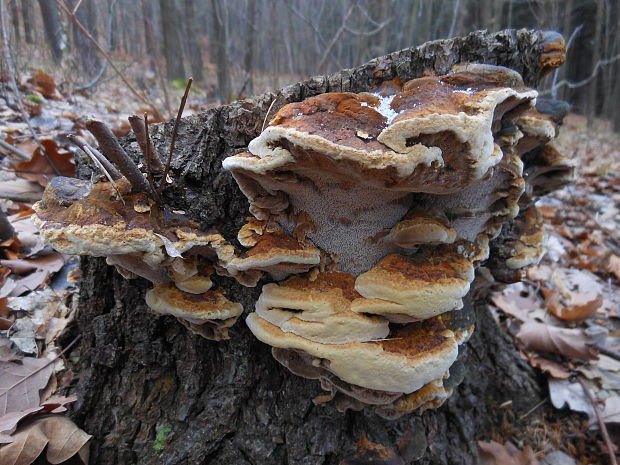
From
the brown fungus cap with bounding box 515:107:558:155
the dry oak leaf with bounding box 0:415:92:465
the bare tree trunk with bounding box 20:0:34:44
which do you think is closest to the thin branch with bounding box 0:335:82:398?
the dry oak leaf with bounding box 0:415:92:465

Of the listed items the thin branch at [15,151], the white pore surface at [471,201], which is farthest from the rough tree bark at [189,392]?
the thin branch at [15,151]

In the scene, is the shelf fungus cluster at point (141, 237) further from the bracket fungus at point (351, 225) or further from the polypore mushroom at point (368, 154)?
the polypore mushroom at point (368, 154)

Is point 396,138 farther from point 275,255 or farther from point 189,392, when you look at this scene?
point 189,392

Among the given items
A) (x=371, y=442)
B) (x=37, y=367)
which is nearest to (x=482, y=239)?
(x=371, y=442)

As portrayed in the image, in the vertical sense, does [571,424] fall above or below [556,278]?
below

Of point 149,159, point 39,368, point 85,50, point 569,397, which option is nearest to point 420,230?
point 149,159

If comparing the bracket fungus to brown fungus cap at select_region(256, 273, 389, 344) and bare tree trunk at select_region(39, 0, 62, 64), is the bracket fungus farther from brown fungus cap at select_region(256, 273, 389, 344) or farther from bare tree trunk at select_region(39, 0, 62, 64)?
bare tree trunk at select_region(39, 0, 62, 64)

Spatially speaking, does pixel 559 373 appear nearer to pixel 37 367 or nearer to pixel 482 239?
pixel 482 239
